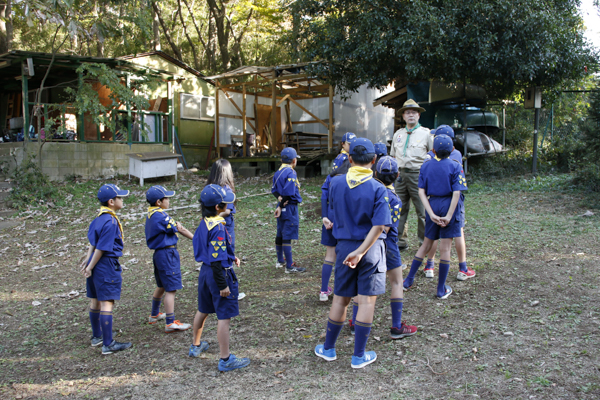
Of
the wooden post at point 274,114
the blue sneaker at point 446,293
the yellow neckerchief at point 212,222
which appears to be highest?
the wooden post at point 274,114

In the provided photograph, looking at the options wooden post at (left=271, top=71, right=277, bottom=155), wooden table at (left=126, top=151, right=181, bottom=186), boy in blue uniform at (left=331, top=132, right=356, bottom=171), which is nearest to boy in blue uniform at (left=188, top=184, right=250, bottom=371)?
boy in blue uniform at (left=331, top=132, right=356, bottom=171)

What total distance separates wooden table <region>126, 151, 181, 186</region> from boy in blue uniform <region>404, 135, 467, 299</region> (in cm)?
1143

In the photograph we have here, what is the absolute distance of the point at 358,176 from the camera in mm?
3418

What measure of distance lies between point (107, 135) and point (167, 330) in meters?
14.7

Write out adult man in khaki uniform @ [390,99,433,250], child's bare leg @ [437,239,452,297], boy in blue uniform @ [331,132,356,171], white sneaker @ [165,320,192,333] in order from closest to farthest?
white sneaker @ [165,320,192,333] → child's bare leg @ [437,239,452,297] → boy in blue uniform @ [331,132,356,171] → adult man in khaki uniform @ [390,99,433,250]

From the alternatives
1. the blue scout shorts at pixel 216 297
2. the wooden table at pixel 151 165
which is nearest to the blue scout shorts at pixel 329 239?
the blue scout shorts at pixel 216 297

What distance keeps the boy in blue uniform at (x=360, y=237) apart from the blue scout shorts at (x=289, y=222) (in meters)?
2.53

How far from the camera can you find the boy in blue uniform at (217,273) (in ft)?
11.7

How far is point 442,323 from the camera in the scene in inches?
170

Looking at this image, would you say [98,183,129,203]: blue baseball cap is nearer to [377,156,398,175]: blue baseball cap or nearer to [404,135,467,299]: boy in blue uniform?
[377,156,398,175]: blue baseball cap

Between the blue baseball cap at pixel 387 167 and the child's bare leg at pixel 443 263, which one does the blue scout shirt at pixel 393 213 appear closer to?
the blue baseball cap at pixel 387 167

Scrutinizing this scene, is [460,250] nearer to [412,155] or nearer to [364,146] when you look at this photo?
[412,155]

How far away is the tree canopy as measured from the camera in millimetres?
11055

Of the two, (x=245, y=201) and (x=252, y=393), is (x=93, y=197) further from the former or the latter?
(x=252, y=393)
